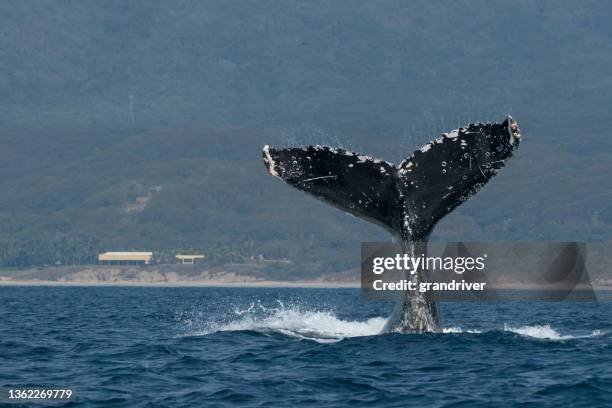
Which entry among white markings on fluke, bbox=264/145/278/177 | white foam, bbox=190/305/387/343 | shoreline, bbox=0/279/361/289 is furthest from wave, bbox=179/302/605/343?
shoreline, bbox=0/279/361/289

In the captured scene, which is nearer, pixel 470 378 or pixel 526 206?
pixel 470 378

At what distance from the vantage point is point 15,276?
513 feet

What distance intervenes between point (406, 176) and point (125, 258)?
145838 mm

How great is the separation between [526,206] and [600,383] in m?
165

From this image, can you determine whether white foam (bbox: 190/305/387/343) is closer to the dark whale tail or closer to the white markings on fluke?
the dark whale tail

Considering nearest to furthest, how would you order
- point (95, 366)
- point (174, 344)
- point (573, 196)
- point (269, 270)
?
point (95, 366)
point (174, 344)
point (269, 270)
point (573, 196)

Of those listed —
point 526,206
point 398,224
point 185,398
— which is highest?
point 526,206

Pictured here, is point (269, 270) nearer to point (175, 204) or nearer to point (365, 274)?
point (365, 274)

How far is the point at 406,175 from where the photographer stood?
1889 cm

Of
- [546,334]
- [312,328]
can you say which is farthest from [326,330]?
[546,334]

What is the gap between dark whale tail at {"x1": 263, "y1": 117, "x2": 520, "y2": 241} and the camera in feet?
59.9

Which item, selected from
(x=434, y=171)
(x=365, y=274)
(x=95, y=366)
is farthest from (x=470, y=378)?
(x=365, y=274)

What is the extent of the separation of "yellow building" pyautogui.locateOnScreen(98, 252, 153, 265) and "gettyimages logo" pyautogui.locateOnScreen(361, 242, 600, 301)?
27834mm

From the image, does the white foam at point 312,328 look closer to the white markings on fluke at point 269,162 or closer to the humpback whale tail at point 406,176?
the humpback whale tail at point 406,176
